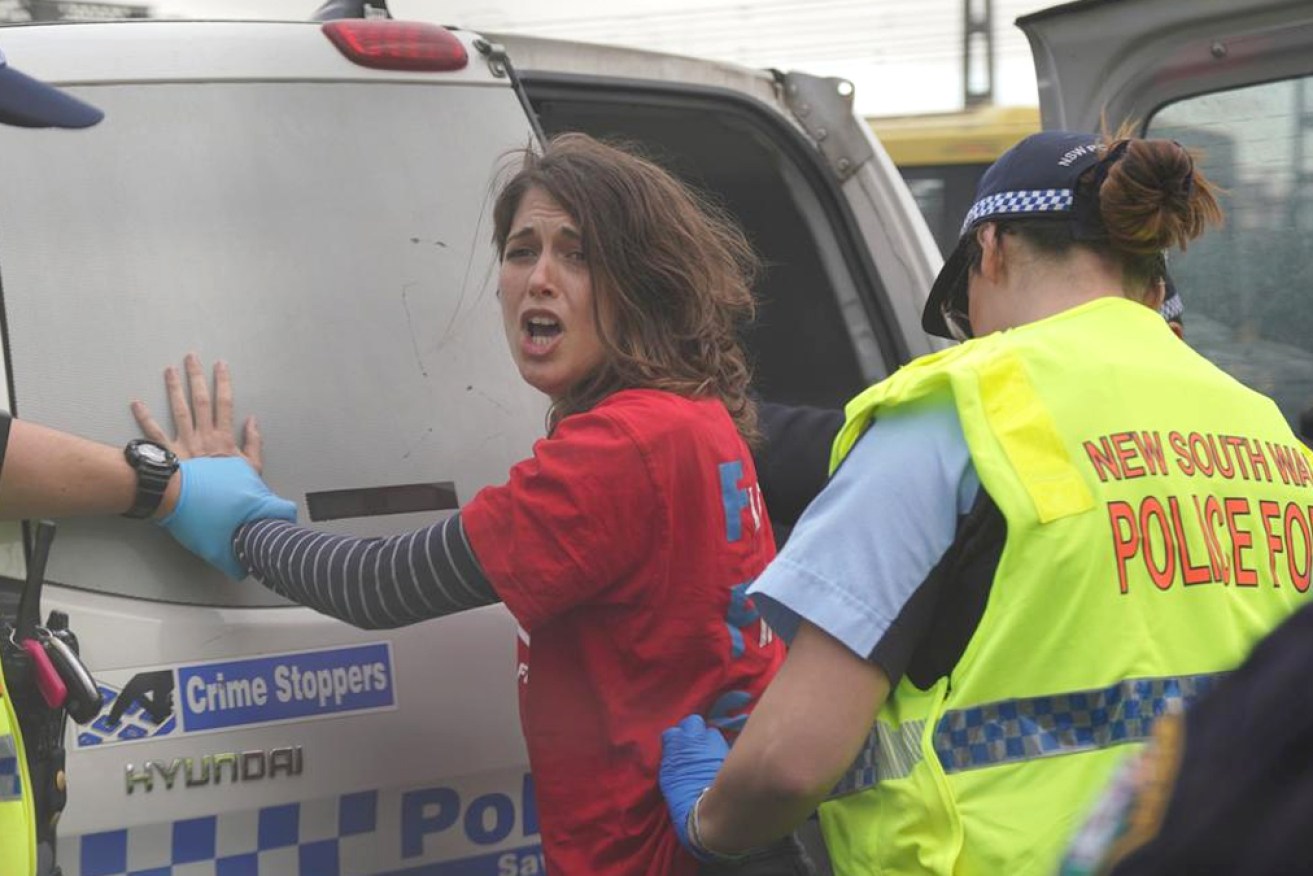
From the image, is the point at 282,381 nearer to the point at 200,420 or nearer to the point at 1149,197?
the point at 200,420

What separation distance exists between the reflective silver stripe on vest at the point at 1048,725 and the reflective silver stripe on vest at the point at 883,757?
1.3 inches

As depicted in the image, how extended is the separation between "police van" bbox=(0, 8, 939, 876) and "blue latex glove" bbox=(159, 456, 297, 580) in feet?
0.11

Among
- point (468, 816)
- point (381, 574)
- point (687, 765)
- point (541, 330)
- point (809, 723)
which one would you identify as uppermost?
point (541, 330)

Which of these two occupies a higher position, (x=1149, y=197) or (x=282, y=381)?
(x=1149, y=197)

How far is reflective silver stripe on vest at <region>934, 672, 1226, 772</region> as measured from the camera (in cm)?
180

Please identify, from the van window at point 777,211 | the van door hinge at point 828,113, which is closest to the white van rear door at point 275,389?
the van window at point 777,211

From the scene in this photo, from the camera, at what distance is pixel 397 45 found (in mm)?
2551

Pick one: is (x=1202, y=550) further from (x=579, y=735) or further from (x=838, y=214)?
(x=838, y=214)

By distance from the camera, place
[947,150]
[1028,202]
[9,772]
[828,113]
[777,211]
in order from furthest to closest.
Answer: [947,150] < [777,211] < [828,113] < [1028,202] < [9,772]

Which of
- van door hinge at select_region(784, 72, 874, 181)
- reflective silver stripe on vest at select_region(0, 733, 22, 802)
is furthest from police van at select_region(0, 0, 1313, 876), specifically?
van door hinge at select_region(784, 72, 874, 181)

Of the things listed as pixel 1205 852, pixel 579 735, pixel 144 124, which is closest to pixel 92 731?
pixel 579 735

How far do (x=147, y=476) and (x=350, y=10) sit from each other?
A: 1.02 metres

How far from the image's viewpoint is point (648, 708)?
2.12 metres

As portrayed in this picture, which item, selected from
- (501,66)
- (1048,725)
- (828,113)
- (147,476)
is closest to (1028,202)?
(1048,725)
